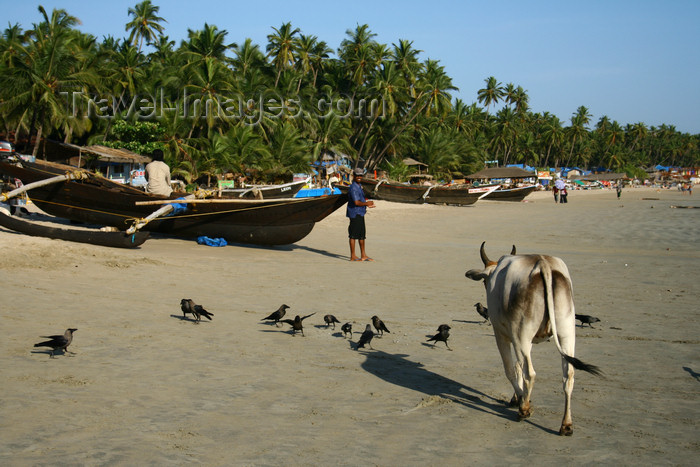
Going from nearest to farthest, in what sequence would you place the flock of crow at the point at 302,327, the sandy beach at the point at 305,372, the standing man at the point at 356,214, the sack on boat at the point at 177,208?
the sandy beach at the point at 305,372, the flock of crow at the point at 302,327, the standing man at the point at 356,214, the sack on boat at the point at 177,208

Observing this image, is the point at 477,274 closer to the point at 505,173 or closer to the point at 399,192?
the point at 399,192

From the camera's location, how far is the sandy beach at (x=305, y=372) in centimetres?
410

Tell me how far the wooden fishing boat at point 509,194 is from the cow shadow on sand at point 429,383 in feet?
147

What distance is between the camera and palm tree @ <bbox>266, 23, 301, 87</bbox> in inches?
2206

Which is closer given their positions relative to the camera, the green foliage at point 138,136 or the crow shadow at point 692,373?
the crow shadow at point 692,373

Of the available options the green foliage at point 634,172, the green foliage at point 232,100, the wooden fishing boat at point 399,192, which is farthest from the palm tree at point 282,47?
the green foliage at point 634,172

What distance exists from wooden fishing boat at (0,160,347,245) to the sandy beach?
106 inches

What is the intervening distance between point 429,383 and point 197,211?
10.1 m

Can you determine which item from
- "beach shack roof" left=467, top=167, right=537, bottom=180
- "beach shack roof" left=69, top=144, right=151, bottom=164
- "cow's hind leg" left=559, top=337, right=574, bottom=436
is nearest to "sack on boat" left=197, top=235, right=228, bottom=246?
"cow's hind leg" left=559, top=337, right=574, bottom=436

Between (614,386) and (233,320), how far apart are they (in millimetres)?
4448

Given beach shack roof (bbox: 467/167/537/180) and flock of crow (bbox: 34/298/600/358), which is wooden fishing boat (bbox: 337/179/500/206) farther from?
flock of crow (bbox: 34/298/600/358)

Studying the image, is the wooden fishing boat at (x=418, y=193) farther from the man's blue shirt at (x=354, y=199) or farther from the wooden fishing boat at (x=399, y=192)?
the man's blue shirt at (x=354, y=199)

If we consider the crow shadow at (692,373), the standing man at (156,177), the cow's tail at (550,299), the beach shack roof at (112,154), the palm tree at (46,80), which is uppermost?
the palm tree at (46,80)

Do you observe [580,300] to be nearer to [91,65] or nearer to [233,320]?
[233,320]
